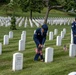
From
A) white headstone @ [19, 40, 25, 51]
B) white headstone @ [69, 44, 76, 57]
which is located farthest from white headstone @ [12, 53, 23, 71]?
white headstone @ [19, 40, 25, 51]

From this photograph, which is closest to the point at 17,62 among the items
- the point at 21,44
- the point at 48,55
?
the point at 48,55

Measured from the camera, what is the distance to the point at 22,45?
44.2 feet

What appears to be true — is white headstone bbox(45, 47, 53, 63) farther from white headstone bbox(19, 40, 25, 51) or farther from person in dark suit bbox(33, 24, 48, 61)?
white headstone bbox(19, 40, 25, 51)

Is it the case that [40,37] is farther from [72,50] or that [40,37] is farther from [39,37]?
[72,50]

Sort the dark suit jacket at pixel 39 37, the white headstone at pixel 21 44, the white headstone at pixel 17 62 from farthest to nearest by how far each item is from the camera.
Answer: the white headstone at pixel 21 44 < the dark suit jacket at pixel 39 37 < the white headstone at pixel 17 62

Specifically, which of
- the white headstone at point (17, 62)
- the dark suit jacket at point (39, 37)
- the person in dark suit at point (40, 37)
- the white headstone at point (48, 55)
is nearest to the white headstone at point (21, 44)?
the person in dark suit at point (40, 37)

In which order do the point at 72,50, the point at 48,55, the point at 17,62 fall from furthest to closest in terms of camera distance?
the point at 72,50 < the point at 48,55 < the point at 17,62

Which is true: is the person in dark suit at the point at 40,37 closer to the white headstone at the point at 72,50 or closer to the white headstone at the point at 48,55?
the white headstone at the point at 48,55

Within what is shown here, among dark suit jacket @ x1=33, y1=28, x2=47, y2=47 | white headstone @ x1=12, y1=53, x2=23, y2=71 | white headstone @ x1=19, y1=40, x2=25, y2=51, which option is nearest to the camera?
white headstone @ x1=12, y1=53, x2=23, y2=71

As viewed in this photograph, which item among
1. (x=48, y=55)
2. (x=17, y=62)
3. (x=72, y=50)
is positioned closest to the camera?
(x=17, y=62)

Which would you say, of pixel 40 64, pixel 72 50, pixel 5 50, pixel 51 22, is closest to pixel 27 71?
pixel 40 64

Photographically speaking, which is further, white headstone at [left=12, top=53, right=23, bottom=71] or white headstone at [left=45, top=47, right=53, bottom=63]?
white headstone at [left=45, top=47, right=53, bottom=63]

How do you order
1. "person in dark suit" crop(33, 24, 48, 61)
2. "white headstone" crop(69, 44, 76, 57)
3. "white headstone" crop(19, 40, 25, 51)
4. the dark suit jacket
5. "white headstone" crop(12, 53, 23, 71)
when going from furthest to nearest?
"white headstone" crop(19, 40, 25, 51), "white headstone" crop(69, 44, 76, 57), the dark suit jacket, "person in dark suit" crop(33, 24, 48, 61), "white headstone" crop(12, 53, 23, 71)

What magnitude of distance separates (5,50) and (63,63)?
4034mm
